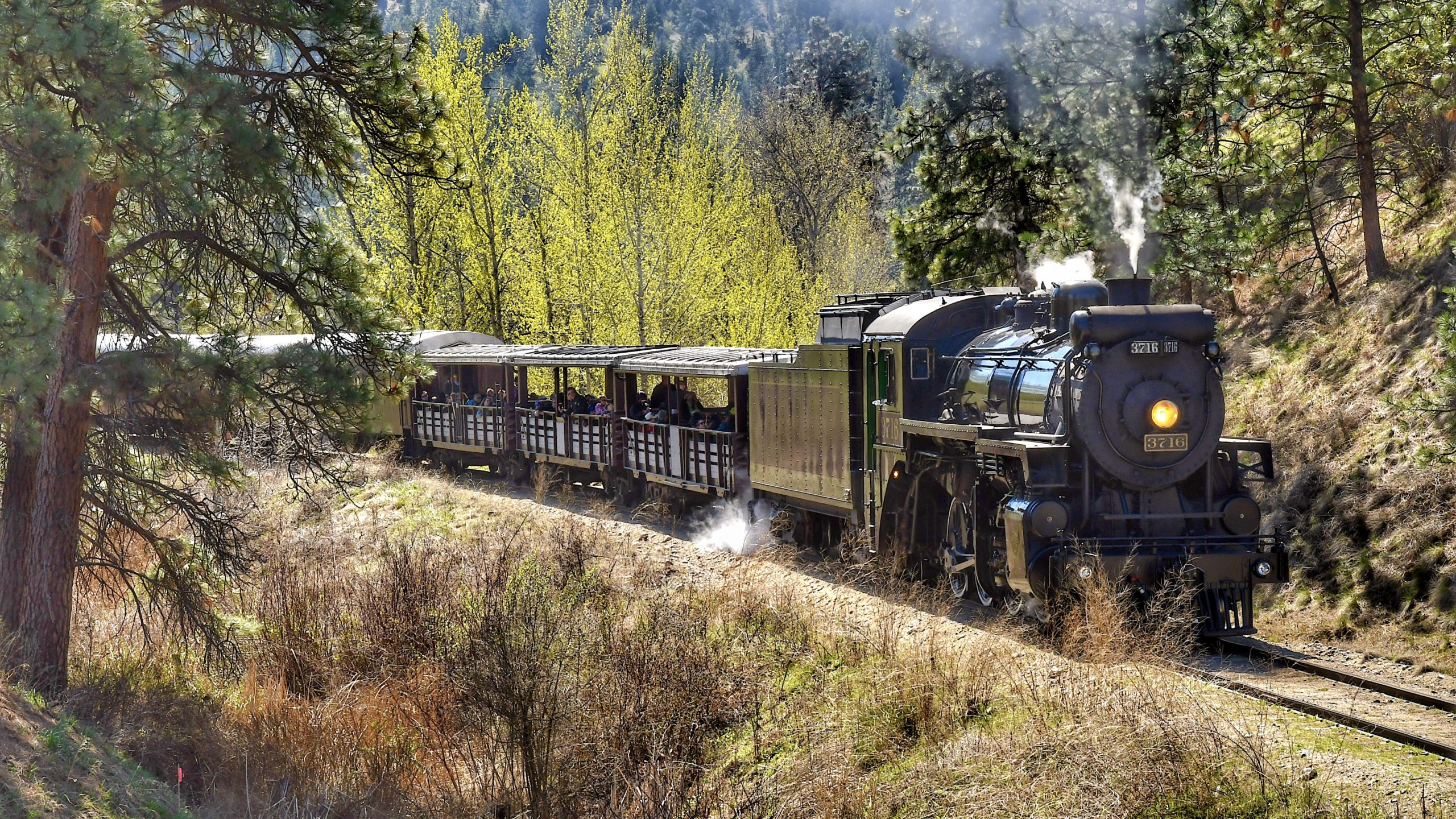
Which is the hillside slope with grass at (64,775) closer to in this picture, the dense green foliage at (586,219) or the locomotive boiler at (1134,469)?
the locomotive boiler at (1134,469)

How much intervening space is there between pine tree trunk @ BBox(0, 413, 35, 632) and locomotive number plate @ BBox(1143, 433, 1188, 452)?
8.65 meters

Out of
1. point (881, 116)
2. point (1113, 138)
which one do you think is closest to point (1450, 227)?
point (1113, 138)

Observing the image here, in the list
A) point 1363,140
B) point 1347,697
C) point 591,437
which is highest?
point 1363,140

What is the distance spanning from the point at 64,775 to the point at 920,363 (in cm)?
834

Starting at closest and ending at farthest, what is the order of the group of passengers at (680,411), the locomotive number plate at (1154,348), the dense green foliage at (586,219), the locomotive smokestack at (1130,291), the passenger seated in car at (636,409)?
the locomotive number plate at (1154,348), the locomotive smokestack at (1130,291), the group of passengers at (680,411), the passenger seated in car at (636,409), the dense green foliage at (586,219)

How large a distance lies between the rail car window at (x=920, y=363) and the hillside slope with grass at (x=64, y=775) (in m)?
7.67

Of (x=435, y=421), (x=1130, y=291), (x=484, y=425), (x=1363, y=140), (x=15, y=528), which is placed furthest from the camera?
(x=435, y=421)

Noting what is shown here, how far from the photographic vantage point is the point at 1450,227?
561 inches

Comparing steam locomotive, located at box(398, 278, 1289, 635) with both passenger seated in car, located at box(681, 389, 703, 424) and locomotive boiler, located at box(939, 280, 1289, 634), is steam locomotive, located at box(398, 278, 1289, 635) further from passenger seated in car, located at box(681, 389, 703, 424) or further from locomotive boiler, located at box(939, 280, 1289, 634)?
passenger seated in car, located at box(681, 389, 703, 424)

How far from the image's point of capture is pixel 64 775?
6898 mm

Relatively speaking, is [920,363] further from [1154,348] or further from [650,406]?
[650,406]

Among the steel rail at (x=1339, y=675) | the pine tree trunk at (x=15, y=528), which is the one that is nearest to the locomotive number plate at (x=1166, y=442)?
the steel rail at (x=1339, y=675)

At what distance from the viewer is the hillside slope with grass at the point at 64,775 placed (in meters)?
6.47

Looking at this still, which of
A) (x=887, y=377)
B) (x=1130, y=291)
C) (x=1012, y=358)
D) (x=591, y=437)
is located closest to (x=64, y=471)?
(x=887, y=377)
